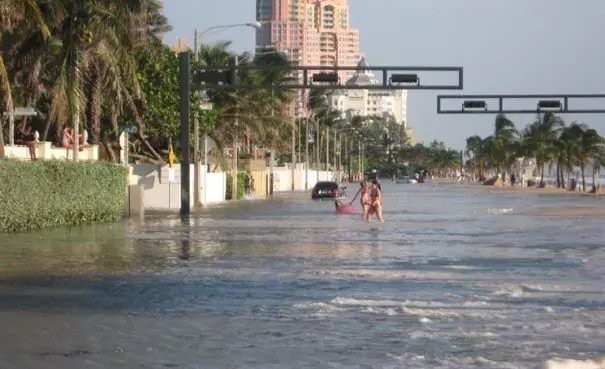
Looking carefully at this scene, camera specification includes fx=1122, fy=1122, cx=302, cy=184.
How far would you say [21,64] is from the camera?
3775 centimetres

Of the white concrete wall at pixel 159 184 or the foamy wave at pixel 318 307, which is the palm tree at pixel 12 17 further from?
the white concrete wall at pixel 159 184

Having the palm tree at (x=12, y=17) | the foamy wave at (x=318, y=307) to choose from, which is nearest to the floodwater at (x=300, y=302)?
the foamy wave at (x=318, y=307)

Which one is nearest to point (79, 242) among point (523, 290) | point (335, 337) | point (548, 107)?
point (523, 290)

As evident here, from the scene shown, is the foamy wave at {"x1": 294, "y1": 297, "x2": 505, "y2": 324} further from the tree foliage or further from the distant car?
the tree foliage

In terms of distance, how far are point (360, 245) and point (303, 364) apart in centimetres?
1713

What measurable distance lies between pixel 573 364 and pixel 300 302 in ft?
19.3

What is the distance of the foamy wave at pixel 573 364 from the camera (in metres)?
10.1

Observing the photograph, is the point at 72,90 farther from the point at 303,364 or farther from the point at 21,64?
the point at 303,364

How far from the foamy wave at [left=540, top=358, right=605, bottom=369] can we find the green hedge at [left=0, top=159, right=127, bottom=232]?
2204cm

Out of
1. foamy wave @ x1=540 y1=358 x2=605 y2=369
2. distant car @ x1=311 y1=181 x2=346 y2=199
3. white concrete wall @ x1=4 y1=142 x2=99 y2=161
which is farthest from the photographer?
distant car @ x1=311 y1=181 x2=346 y2=199

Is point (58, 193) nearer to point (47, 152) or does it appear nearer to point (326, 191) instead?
point (47, 152)

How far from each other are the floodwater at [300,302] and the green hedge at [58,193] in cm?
170

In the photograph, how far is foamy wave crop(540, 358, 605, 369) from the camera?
10075 mm

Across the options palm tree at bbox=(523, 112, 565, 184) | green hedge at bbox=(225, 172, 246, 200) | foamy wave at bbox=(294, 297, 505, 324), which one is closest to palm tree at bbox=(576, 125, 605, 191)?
palm tree at bbox=(523, 112, 565, 184)
